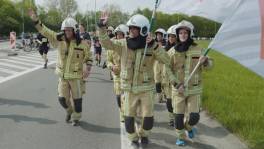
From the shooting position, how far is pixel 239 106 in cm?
891

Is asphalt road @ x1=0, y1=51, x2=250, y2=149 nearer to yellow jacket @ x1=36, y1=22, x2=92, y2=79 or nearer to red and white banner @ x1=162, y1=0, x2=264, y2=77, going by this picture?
yellow jacket @ x1=36, y1=22, x2=92, y2=79

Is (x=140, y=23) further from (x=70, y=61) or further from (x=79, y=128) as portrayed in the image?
(x=79, y=128)

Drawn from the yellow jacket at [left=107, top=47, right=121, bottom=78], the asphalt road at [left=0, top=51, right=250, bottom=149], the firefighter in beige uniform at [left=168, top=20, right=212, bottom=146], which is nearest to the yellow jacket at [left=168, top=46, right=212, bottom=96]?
the firefighter in beige uniform at [left=168, top=20, right=212, bottom=146]

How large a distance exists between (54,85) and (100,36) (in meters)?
7.32

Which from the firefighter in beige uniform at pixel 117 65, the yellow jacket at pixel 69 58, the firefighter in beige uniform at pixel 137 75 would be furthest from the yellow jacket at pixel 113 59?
the firefighter in beige uniform at pixel 137 75

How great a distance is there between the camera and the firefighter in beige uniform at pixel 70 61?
24.6ft

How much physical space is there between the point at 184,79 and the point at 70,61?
7.32 ft

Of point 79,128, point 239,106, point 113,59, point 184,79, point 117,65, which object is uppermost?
point 113,59

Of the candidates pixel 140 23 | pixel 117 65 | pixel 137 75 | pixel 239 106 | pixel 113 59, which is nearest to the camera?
pixel 140 23

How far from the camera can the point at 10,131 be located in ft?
23.4

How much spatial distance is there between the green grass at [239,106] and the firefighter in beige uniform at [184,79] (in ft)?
3.21

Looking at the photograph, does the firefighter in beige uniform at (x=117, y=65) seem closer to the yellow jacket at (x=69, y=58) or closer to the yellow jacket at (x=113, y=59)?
the yellow jacket at (x=113, y=59)

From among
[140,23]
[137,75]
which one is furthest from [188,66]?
[140,23]

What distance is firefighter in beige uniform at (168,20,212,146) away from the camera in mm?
6418
